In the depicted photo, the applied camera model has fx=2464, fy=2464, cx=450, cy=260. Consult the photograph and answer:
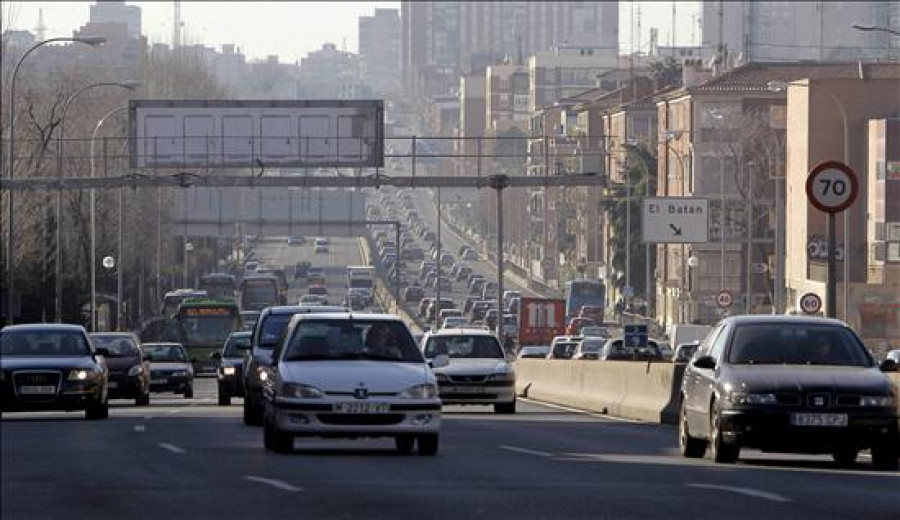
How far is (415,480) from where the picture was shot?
20.4 metres

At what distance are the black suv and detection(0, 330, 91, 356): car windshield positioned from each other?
14.1 ft

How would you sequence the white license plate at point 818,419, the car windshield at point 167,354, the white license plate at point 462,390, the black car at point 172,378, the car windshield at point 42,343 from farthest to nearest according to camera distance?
1. the car windshield at point 167,354
2. the black car at point 172,378
3. the white license plate at point 462,390
4. the car windshield at point 42,343
5. the white license plate at point 818,419

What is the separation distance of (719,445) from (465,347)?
19.4 metres

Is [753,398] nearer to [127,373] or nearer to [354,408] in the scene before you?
[354,408]

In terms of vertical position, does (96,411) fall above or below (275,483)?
below

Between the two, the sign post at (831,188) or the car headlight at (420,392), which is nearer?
the car headlight at (420,392)

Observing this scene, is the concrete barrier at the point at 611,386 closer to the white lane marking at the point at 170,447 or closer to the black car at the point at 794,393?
the white lane marking at the point at 170,447

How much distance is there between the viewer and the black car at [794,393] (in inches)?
889

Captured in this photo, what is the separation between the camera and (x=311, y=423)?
2391cm

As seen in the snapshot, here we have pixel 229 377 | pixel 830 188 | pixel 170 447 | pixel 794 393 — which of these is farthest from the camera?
pixel 229 377

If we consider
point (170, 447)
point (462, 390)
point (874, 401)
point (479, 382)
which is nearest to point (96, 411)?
point (462, 390)

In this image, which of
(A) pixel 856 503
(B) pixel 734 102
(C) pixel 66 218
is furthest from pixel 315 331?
(B) pixel 734 102

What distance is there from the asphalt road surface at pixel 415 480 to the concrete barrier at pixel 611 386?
582cm

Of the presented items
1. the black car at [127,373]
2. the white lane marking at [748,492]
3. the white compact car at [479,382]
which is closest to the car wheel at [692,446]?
the white lane marking at [748,492]
